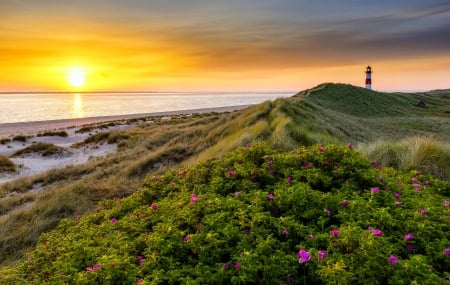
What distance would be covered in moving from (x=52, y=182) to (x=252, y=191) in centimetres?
1129

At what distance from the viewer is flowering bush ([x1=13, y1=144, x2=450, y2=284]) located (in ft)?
9.02

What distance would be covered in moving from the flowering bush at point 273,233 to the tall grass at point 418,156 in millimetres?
1900

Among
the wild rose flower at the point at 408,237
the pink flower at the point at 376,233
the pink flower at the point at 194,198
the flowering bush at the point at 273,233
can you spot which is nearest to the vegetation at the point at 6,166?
the flowering bush at the point at 273,233

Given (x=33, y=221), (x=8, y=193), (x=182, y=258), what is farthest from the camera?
(x=8, y=193)

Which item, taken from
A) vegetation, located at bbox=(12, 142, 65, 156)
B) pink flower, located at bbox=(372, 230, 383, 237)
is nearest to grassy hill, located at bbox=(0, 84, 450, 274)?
pink flower, located at bbox=(372, 230, 383, 237)

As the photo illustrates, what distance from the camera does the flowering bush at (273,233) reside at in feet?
9.02

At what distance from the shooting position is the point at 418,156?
6781 millimetres

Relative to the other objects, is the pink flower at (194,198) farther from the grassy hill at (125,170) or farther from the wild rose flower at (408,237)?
the grassy hill at (125,170)

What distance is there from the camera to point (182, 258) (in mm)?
3152

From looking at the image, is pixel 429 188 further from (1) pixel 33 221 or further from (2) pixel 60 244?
(1) pixel 33 221

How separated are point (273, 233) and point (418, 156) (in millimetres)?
4998

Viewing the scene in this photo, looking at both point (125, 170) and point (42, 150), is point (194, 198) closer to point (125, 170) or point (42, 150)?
point (125, 170)

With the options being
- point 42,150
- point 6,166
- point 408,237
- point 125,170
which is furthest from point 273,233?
point 42,150

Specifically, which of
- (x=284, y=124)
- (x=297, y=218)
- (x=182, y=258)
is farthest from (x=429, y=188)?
(x=284, y=124)
